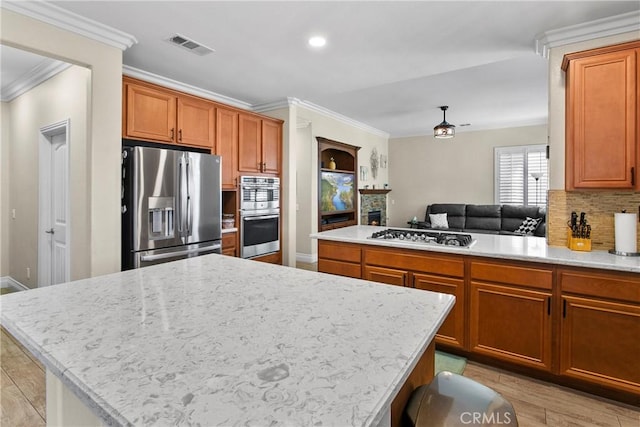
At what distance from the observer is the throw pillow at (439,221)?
7.26 meters

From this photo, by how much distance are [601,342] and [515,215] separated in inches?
202

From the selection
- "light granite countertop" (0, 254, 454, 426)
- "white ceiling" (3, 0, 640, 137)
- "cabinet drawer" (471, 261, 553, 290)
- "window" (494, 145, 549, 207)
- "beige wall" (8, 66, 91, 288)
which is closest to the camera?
"light granite countertop" (0, 254, 454, 426)

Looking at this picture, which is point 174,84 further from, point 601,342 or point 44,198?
point 601,342

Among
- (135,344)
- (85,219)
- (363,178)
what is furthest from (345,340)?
(363,178)

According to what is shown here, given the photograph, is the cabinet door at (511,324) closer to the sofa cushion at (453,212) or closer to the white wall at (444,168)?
the sofa cushion at (453,212)

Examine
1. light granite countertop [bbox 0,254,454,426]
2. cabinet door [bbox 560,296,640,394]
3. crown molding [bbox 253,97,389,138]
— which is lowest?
cabinet door [bbox 560,296,640,394]

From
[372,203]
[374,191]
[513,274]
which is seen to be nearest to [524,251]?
Answer: [513,274]

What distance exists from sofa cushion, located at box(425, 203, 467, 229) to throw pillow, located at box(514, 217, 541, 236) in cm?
121

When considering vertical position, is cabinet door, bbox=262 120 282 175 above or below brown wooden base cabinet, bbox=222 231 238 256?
above

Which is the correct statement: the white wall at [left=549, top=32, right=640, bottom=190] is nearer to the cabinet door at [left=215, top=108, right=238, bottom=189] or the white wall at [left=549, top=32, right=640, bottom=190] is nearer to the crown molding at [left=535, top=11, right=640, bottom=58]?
the crown molding at [left=535, top=11, right=640, bottom=58]

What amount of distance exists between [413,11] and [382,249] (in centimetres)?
184

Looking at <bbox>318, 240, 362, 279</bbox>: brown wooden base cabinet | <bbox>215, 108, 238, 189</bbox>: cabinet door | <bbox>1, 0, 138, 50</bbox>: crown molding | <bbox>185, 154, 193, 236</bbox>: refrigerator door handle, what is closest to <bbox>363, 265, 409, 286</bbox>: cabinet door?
<bbox>318, 240, 362, 279</bbox>: brown wooden base cabinet

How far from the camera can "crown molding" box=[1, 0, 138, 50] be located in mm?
2305

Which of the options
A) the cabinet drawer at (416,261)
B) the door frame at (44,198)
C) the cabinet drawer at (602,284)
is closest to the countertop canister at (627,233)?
the cabinet drawer at (602,284)
